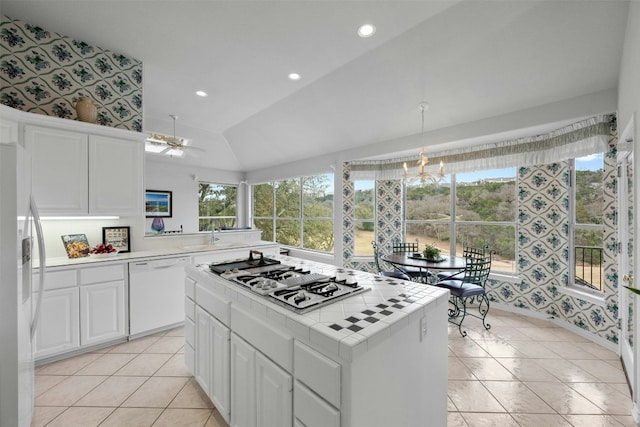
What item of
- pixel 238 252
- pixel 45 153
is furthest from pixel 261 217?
pixel 45 153

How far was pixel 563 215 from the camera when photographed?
337 cm

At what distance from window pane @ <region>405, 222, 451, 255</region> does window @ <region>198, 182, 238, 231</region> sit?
5.06 meters

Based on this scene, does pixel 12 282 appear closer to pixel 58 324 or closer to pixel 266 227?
pixel 58 324

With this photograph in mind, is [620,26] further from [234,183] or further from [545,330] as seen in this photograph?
[234,183]

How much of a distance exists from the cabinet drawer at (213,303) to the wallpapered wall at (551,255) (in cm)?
386

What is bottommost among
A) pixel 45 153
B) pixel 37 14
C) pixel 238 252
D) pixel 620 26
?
pixel 238 252

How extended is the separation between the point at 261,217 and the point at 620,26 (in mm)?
6992

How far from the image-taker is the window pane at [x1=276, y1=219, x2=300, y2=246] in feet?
21.7

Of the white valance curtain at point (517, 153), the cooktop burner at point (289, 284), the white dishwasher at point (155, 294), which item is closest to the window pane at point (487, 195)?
the white valance curtain at point (517, 153)

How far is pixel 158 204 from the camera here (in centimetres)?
630

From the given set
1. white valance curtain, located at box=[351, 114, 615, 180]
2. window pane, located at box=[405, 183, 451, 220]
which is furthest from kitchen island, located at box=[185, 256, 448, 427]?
window pane, located at box=[405, 183, 451, 220]

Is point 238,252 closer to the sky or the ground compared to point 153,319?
closer to the sky

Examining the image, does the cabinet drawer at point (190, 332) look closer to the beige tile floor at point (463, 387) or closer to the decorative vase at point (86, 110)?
the beige tile floor at point (463, 387)

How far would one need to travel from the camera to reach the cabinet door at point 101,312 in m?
2.55
